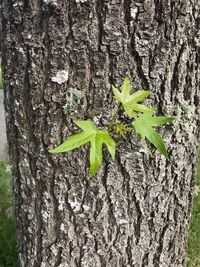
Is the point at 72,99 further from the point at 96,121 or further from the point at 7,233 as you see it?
the point at 7,233

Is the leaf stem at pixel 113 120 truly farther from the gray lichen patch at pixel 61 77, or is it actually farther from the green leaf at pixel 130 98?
the gray lichen patch at pixel 61 77

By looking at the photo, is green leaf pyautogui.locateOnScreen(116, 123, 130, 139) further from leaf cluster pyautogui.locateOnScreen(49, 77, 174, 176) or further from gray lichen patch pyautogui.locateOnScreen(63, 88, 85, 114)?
gray lichen patch pyautogui.locateOnScreen(63, 88, 85, 114)

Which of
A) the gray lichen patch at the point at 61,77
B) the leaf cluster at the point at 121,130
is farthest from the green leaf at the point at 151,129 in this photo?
the gray lichen patch at the point at 61,77

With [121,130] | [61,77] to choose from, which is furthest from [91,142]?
[61,77]

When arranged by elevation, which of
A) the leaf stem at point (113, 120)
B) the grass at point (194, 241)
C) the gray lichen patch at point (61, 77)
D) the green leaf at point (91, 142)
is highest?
the gray lichen patch at point (61, 77)

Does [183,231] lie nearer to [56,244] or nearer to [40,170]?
[56,244]

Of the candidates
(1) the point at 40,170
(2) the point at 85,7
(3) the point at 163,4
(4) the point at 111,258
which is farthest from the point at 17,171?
(3) the point at 163,4

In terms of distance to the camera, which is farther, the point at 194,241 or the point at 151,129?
the point at 194,241
